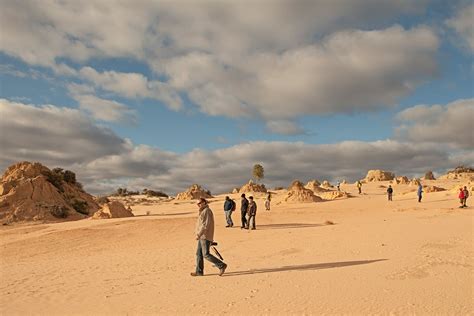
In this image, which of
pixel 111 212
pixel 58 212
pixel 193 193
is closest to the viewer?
pixel 111 212

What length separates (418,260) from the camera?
34.9ft

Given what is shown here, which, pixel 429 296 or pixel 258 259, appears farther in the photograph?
pixel 258 259

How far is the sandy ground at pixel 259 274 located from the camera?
24.7 feet

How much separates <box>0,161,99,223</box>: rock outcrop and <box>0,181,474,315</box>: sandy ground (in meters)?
10.7

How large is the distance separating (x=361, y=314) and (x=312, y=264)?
4279 mm

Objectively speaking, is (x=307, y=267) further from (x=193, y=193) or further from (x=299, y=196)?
(x=193, y=193)

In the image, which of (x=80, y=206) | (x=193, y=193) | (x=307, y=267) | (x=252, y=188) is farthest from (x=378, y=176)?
(x=307, y=267)

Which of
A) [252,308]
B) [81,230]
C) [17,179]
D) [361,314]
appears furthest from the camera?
[17,179]

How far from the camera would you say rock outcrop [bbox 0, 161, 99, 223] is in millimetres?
28906

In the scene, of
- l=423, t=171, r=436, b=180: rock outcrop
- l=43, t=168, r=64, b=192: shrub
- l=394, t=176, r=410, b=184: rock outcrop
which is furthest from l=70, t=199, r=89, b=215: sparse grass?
l=423, t=171, r=436, b=180: rock outcrop

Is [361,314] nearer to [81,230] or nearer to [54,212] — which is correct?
[81,230]

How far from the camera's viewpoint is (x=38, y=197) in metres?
30.9

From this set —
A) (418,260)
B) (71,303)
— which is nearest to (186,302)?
(71,303)

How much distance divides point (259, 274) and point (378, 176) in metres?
67.6
